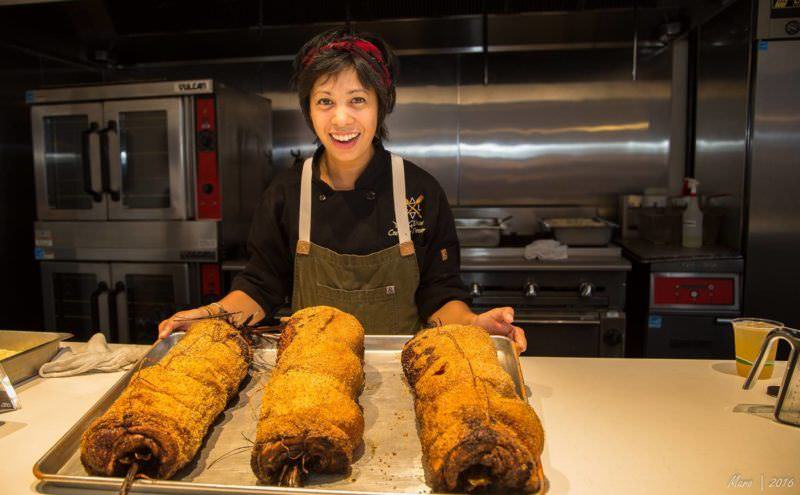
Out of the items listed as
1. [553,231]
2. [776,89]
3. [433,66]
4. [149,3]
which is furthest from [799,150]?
[149,3]

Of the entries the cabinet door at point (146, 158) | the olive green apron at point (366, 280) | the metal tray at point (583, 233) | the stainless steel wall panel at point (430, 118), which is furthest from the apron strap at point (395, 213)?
the stainless steel wall panel at point (430, 118)

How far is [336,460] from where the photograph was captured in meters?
1.11

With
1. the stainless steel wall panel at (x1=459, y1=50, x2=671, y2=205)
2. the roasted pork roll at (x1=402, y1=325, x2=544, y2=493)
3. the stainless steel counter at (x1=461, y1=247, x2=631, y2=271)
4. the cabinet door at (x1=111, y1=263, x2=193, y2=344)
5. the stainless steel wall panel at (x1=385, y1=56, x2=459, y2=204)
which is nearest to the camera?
the roasted pork roll at (x1=402, y1=325, x2=544, y2=493)

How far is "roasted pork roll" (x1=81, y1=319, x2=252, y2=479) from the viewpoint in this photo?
1085 millimetres

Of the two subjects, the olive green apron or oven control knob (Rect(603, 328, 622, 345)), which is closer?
the olive green apron

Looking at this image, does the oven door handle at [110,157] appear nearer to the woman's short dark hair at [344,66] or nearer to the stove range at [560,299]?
the woman's short dark hair at [344,66]

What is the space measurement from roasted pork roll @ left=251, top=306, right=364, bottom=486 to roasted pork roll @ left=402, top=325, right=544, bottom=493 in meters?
0.16

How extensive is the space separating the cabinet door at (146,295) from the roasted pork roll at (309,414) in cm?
258

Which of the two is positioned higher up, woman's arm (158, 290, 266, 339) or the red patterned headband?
the red patterned headband

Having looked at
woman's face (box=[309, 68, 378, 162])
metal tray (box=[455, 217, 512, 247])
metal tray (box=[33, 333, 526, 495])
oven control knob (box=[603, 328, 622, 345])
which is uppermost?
woman's face (box=[309, 68, 378, 162])

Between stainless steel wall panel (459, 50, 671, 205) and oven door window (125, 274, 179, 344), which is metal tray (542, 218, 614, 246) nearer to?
stainless steel wall panel (459, 50, 671, 205)

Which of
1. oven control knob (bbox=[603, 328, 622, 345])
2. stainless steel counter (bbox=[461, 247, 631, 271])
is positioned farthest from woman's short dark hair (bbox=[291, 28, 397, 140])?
oven control knob (bbox=[603, 328, 622, 345])

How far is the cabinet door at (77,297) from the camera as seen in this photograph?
155 inches

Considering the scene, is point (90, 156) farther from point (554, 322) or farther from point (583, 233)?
point (583, 233)
